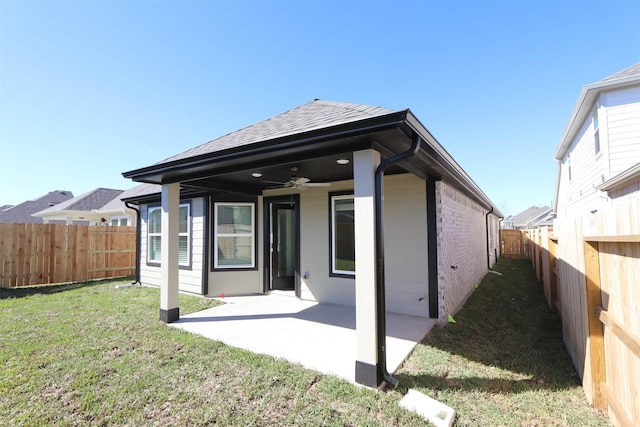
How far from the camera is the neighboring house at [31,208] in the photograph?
2113cm

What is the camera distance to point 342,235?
18.9ft

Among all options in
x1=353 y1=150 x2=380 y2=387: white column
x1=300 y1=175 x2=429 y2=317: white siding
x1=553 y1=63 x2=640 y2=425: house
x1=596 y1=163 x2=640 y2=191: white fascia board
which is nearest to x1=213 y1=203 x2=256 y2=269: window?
x1=300 y1=175 x2=429 y2=317: white siding

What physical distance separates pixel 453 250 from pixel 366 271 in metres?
3.40

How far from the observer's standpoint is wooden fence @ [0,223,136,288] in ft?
26.0

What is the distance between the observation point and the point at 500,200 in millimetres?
57125

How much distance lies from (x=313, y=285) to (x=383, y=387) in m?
3.43

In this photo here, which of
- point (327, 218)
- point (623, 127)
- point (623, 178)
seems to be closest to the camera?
point (623, 178)

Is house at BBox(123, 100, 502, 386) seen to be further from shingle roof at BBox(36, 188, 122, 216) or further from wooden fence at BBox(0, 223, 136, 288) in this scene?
shingle roof at BBox(36, 188, 122, 216)

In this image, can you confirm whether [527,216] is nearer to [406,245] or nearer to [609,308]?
[406,245]

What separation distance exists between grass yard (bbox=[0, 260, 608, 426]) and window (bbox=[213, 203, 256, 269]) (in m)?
2.28

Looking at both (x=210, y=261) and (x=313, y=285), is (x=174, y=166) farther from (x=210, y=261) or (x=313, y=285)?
(x=313, y=285)

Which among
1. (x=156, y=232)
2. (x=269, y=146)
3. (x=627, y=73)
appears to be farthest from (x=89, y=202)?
(x=627, y=73)

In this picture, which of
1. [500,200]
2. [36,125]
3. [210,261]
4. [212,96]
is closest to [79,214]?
[36,125]

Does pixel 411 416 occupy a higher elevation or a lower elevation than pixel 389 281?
lower
